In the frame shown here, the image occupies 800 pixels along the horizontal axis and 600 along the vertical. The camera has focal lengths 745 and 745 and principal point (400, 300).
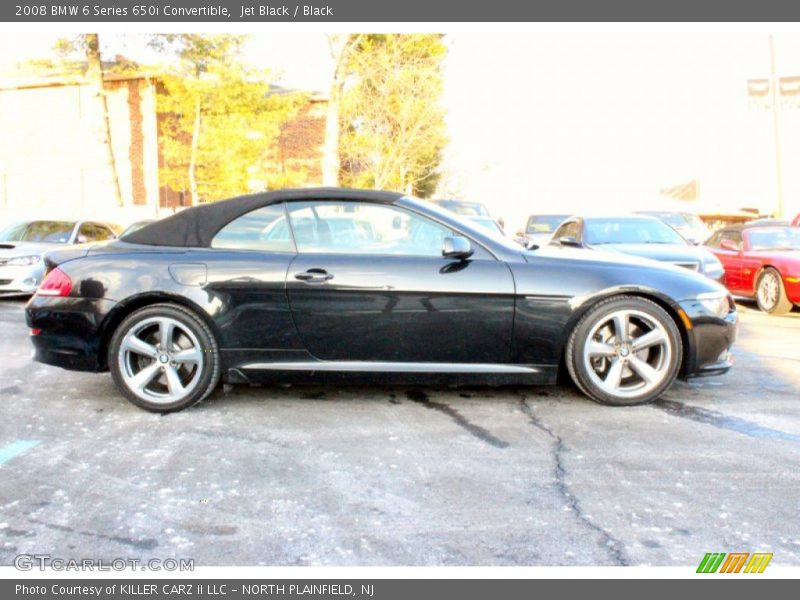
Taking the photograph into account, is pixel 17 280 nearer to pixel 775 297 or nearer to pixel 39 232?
pixel 39 232

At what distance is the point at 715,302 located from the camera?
15.7 ft

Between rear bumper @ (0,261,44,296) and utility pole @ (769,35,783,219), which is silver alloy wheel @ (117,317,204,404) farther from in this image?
utility pole @ (769,35,783,219)

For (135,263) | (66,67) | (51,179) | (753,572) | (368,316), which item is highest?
(66,67)

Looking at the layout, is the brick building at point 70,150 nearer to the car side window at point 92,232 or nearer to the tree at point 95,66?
the tree at point 95,66

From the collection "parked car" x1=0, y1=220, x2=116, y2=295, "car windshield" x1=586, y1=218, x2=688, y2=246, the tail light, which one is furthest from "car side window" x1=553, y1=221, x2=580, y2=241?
the tail light

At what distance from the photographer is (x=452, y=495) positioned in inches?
129

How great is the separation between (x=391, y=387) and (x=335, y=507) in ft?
6.88

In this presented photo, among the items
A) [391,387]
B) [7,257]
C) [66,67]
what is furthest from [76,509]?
[66,67]

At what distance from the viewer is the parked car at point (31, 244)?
33.8 ft

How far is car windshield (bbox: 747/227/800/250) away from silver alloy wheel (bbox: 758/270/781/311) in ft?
2.29

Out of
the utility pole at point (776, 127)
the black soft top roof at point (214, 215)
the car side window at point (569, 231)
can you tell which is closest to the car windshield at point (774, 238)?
the car side window at point (569, 231)

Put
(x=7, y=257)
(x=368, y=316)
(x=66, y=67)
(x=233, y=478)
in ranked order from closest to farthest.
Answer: (x=233, y=478) → (x=368, y=316) → (x=7, y=257) → (x=66, y=67)

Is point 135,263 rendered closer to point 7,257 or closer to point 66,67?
point 7,257

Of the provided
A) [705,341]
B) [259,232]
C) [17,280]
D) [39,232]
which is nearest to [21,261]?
[17,280]
